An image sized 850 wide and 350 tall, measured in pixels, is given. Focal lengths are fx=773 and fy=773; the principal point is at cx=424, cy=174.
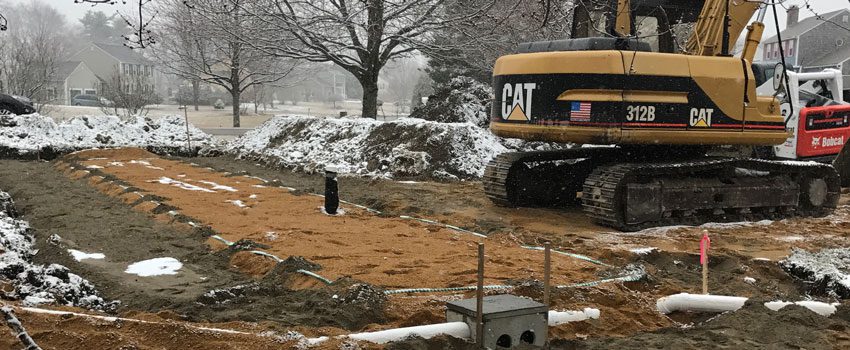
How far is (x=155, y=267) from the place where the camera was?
6.89 metres

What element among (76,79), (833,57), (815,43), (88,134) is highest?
(815,43)

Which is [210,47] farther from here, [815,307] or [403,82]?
[403,82]

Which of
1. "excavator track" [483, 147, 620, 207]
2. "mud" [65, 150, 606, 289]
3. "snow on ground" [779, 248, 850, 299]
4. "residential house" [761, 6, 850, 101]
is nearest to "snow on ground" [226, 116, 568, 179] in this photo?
"mud" [65, 150, 606, 289]

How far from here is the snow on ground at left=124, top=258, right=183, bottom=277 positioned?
6.67m

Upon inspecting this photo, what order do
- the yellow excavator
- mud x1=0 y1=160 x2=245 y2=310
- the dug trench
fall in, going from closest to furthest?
1. the dug trench
2. mud x1=0 y1=160 x2=245 y2=310
3. the yellow excavator

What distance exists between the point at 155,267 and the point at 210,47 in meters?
29.0

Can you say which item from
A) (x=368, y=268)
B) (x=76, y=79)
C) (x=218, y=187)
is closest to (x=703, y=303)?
(x=368, y=268)

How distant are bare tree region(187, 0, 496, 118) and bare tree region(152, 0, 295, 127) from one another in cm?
57

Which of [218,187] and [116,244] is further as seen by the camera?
[218,187]

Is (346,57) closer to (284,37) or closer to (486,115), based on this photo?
(284,37)

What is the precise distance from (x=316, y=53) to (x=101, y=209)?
40.3 ft

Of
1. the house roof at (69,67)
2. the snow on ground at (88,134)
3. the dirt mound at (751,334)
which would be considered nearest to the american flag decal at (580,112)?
the dirt mound at (751,334)

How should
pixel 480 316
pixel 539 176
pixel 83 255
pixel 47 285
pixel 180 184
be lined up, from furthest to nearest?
pixel 180 184 < pixel 539 176 < pixel 83 255 < pixel 47 285 < pixel 480 316

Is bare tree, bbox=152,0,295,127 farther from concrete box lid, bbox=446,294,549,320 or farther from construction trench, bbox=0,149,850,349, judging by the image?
concrete box lid, bbox=446,294,549,320
